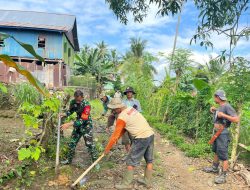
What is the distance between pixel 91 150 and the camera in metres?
5.88

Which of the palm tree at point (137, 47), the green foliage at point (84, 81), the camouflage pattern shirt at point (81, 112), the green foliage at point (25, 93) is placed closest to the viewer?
the camouflage pattern shirt at point (81, 112)

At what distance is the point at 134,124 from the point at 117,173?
1.22 meters

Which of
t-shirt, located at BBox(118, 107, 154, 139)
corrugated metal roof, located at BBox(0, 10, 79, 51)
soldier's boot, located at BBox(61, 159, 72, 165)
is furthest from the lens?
corrugated metal roof, located at BBox(0, 10, 79, 51)

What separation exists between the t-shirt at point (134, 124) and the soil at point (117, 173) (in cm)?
87

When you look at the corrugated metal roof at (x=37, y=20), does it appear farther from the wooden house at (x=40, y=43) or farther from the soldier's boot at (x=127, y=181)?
the soldier's boot at (x=127, y=181)

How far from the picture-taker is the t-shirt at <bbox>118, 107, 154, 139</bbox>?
503 cm

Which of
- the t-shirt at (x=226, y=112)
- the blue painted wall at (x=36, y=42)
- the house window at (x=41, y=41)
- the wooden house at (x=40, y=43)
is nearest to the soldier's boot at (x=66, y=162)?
the t-shirt at (x=226, y=112)

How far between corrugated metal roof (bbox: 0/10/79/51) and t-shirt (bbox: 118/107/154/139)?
750 inches

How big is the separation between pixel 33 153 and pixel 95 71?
2528cm

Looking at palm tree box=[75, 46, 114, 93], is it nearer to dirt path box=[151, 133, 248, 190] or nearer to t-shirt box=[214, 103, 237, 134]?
dirt path box=[151, 133, 248, 190]

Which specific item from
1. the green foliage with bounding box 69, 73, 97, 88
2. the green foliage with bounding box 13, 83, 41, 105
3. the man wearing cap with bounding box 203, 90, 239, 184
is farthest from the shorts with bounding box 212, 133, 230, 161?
the green foliage with bounding box 69, 73, 97, 88

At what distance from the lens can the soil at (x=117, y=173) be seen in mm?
5328

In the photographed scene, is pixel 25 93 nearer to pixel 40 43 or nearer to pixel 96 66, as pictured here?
pixel 40 43

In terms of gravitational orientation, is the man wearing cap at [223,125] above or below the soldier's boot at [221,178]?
above
